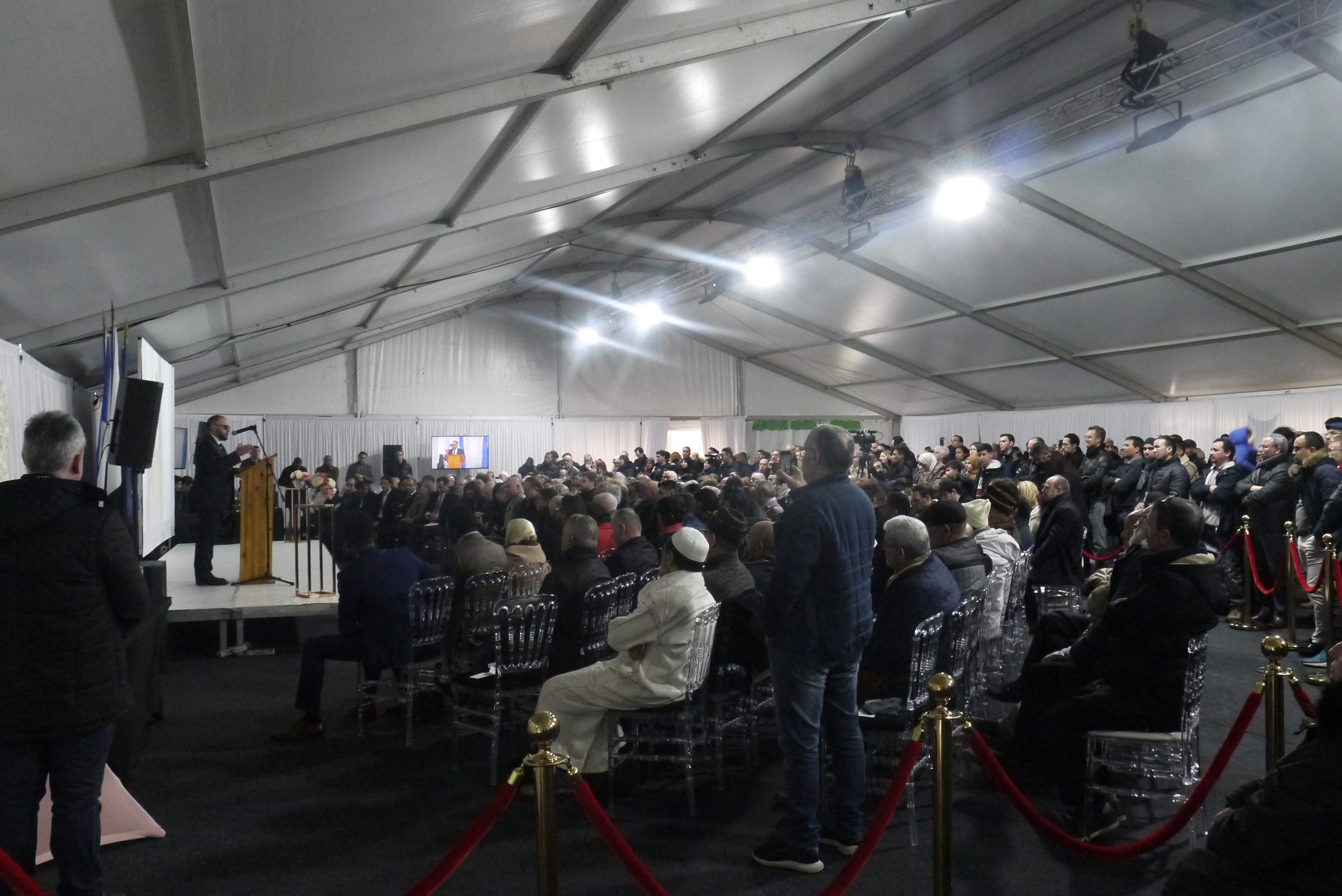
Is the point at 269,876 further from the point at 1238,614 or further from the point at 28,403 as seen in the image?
the point at 1238,614

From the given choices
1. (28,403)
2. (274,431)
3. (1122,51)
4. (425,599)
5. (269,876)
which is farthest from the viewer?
(274,431)

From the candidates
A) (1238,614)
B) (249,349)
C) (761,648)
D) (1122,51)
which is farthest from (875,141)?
(249,349)

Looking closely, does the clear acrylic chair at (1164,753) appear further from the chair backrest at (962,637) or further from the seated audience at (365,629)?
the seated audience at (365,629)

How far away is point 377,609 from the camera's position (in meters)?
4.30

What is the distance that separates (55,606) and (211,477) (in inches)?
197

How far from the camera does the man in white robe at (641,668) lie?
10.9 feet

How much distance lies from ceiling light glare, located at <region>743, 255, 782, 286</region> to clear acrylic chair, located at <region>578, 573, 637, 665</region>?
894 cm

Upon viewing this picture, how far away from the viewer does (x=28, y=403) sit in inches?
187

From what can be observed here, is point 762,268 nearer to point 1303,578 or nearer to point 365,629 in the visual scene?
point 1303,578

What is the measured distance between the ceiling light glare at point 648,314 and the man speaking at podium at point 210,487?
30.4 feet

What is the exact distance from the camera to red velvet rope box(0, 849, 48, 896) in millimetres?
1678

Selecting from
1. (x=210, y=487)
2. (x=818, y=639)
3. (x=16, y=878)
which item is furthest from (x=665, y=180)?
(x=16, y=878)

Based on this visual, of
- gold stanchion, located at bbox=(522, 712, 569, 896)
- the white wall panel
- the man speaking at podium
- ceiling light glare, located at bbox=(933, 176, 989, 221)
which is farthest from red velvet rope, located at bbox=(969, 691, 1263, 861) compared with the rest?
the white wall panel

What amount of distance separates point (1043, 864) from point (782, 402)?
16769 mm
